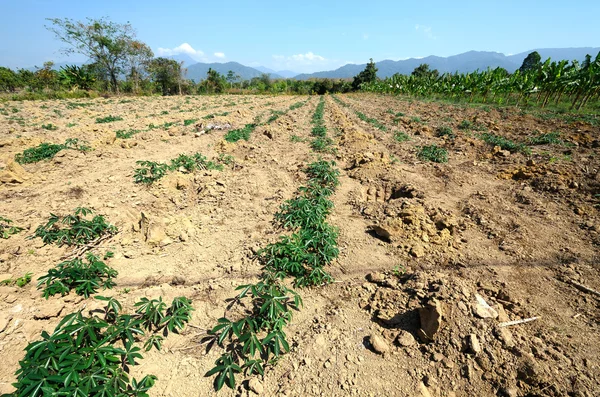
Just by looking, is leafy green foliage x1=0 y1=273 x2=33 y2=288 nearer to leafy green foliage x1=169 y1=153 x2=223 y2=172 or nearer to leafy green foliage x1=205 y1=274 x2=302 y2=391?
leafy green foliage x1=205 y1=274 x2=302 y2=391

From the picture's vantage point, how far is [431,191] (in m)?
5.12

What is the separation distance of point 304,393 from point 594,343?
8.37 feet

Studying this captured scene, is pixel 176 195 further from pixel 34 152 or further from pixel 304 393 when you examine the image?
pixel 34 152

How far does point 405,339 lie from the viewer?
2.31 m

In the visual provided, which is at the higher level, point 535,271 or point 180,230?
point 180,230

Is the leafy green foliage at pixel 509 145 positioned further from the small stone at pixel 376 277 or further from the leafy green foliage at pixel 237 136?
the leafy green foliage at pixel 237 136

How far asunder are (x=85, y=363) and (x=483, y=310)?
3.31 meters

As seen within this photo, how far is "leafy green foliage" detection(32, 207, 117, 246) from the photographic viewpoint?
3.46 m

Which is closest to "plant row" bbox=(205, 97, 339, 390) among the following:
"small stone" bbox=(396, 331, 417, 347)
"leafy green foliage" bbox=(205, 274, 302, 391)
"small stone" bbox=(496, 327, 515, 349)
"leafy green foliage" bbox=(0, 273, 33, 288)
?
"leafy green foliage" bbox=(205, 274, 302, 391)

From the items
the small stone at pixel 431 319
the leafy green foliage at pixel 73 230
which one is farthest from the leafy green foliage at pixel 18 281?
the small stone at pixel 431 319

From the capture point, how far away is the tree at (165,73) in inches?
1450

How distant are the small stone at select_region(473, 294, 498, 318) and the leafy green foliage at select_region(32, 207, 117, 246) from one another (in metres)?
4.65

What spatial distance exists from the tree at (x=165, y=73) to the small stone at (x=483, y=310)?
44.3 m

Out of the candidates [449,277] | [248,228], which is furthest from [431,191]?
[248,228]
